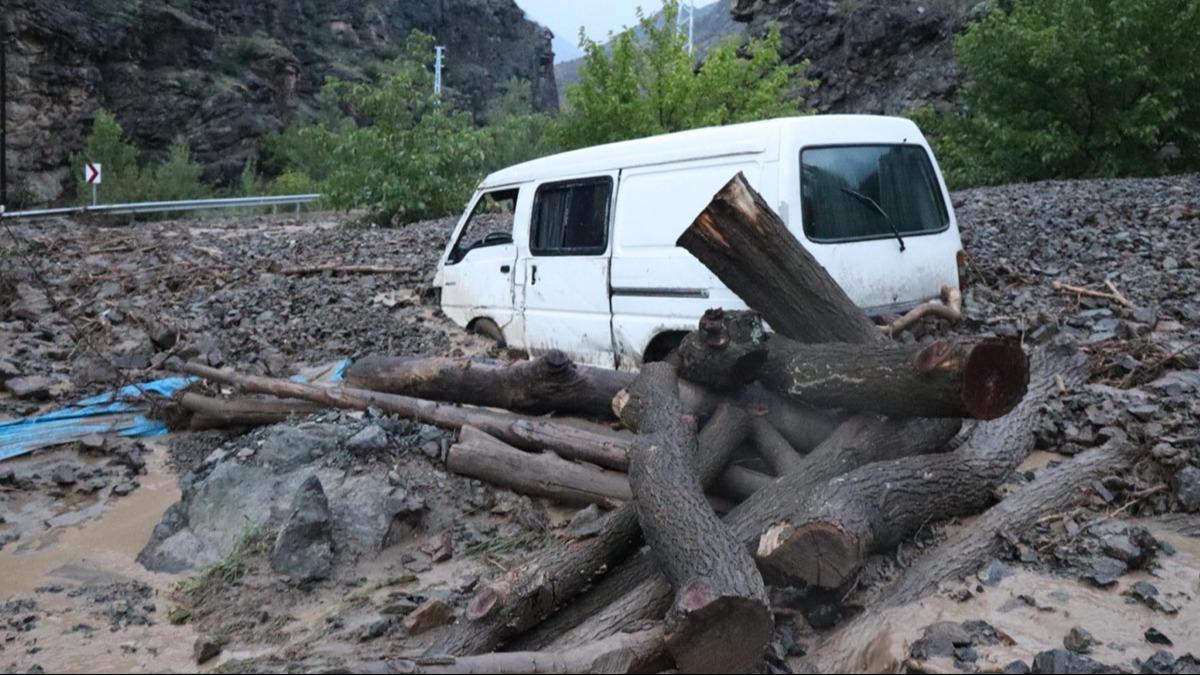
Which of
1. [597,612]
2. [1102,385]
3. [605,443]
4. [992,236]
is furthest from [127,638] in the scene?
[992,236]

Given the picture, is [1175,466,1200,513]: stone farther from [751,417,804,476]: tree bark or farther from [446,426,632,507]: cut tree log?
[446,426,632,507]: cut tree log

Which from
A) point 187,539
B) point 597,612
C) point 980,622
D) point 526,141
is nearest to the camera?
point 980,622

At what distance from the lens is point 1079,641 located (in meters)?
3.35

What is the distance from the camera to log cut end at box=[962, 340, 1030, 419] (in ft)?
13.5

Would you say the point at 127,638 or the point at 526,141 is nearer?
the point at 127,638

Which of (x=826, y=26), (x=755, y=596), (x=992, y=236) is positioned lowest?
(x=755, y=596)

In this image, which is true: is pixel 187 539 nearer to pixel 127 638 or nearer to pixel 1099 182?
pixel 127 638

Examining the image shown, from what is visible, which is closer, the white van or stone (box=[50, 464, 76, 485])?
the white van

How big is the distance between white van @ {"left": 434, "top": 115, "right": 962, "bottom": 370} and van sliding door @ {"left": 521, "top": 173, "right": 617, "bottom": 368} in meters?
0.01

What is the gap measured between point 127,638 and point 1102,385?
5829 millimetres

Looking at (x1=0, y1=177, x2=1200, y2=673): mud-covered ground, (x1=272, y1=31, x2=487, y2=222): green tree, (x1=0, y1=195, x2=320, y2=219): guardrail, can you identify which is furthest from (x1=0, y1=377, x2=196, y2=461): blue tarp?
(x1=0, y1=195, x2=320, y2=219): guardrail

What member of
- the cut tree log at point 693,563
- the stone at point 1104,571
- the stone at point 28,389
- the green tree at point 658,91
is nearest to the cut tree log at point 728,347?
the cut tree log at point 693,563

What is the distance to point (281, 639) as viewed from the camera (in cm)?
426

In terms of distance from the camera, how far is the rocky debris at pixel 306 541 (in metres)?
4.89
